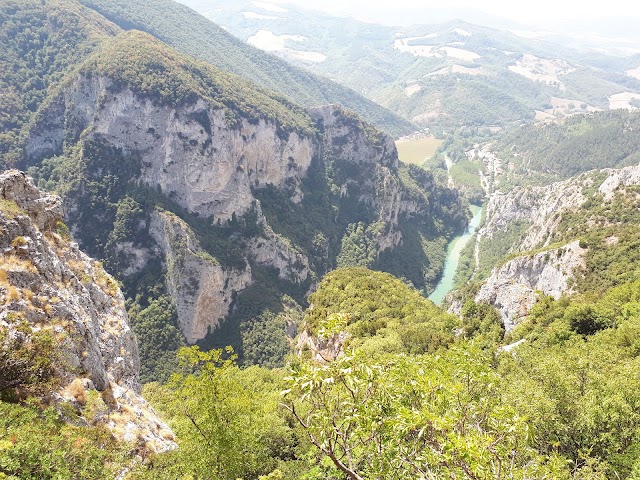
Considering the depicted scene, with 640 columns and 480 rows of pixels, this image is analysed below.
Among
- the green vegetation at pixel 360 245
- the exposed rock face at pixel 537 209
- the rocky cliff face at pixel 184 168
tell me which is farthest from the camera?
the green vegetation at pixel 360 245

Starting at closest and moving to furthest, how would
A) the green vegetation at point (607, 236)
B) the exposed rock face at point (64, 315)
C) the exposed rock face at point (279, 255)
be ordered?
the exposed rock face at point (64, 315) → the green vegetation at point (607, 236) → the exposed rock face at point (279, 255)

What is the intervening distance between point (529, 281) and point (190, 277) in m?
75.6

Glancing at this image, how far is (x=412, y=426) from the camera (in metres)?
9.03

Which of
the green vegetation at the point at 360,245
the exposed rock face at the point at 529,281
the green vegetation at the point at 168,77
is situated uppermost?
the green vegetation at the point at 168,77

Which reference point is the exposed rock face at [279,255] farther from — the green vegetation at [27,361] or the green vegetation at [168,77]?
the green vegetation at [27,361]

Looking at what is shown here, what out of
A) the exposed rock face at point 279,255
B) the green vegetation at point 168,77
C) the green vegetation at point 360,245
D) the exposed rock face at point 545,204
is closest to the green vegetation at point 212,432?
the exposed rock face at point 545,204

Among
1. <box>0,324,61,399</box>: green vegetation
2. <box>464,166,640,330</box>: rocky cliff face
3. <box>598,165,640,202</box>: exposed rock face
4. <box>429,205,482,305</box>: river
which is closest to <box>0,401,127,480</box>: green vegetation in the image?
<box>0,324,61,399</box>: green vegetation

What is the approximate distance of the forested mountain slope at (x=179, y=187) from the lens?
10331 centimetres

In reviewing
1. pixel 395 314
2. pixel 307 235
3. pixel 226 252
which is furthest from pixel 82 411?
pixel 307 235

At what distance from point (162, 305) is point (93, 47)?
97383 millimetres

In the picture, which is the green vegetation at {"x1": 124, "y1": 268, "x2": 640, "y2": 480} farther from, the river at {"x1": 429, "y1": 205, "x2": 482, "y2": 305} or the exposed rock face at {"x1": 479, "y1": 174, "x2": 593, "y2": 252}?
the river at {"x1": 429, "y1": 205, "x2": 482, "y2": 305}

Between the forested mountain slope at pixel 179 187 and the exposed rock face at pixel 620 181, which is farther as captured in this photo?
the forested mountain slope at pixel 179 187

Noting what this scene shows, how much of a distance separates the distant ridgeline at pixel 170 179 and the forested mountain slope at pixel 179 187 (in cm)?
34

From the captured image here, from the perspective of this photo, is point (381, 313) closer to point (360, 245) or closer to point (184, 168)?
point (184, 168)
